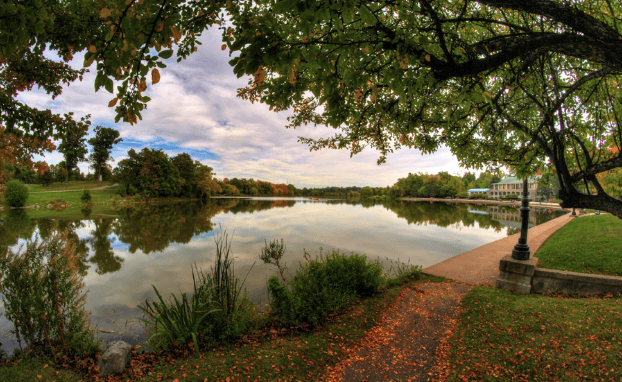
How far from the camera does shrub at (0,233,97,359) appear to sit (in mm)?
3229

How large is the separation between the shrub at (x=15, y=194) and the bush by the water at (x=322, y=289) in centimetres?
3938

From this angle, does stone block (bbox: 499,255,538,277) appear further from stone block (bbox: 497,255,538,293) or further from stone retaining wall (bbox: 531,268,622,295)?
stone retaining wall (bbox: 531,268,622,295)

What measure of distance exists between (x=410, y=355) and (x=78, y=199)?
50.8 metres

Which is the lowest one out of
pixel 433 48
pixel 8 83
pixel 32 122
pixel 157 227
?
pixel 157 227

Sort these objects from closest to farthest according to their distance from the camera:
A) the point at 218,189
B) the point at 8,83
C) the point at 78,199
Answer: the point at 8,83, the point at 78,199, the point at 218,189

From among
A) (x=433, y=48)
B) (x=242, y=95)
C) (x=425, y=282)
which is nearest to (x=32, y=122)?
(x=242, y=95)

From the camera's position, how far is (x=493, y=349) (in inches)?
136

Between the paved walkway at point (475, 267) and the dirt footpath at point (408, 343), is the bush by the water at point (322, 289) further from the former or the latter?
the paved walkway at point (475, 267)

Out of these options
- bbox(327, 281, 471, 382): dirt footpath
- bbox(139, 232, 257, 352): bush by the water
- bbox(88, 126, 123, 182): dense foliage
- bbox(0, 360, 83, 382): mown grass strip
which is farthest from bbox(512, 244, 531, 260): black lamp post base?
bbox(88, 126, 123, 182): dense foliage

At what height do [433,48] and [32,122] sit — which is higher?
[433,48]

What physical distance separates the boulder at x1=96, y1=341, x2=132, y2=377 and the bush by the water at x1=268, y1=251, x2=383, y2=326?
7.56ft

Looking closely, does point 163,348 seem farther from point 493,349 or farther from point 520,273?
point 520,273

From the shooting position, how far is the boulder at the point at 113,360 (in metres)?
3.15

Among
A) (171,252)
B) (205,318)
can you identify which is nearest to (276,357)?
(205,318)
